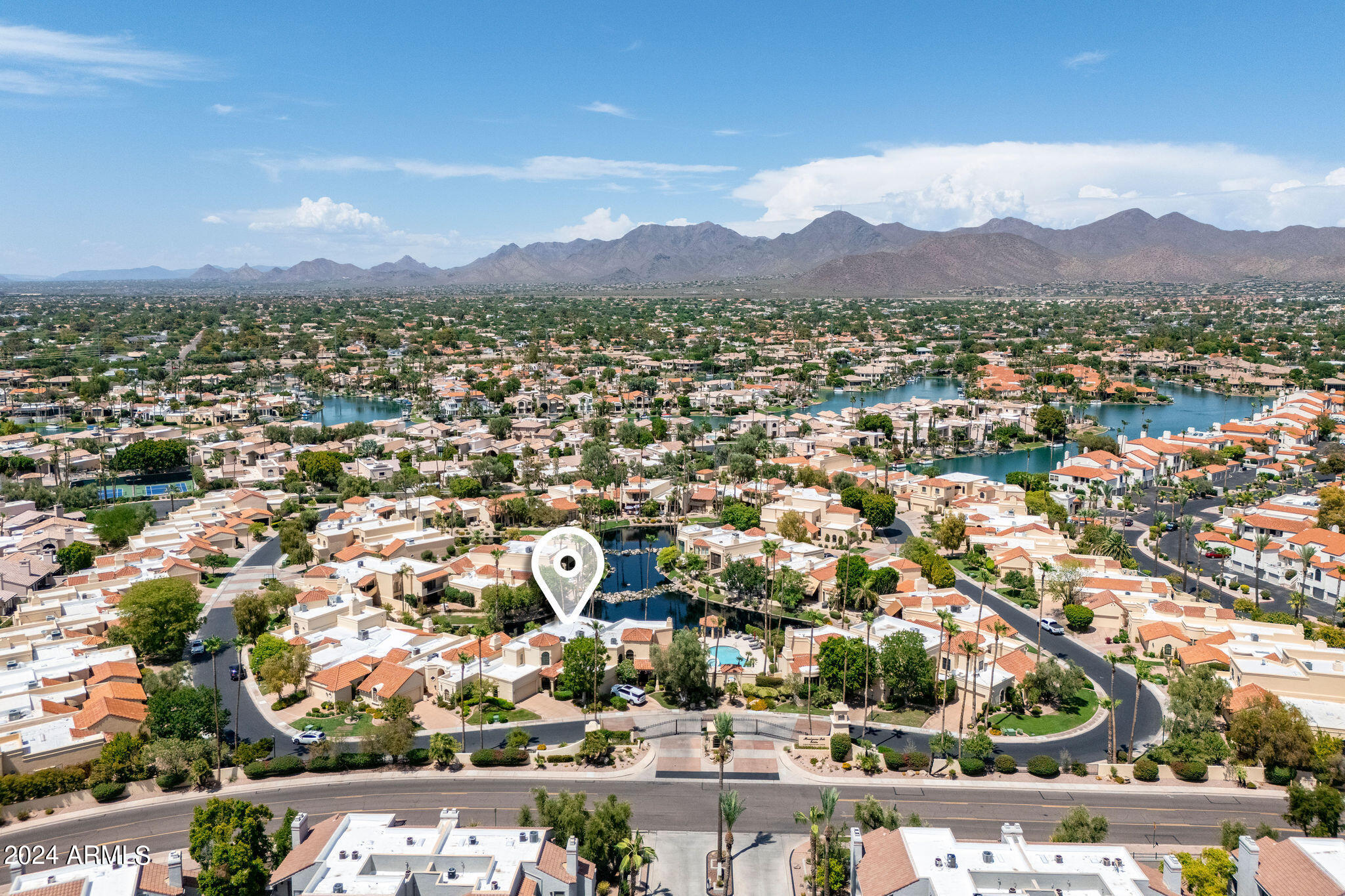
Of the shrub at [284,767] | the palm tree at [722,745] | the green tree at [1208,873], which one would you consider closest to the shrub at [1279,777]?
the green tree at [1208,873]

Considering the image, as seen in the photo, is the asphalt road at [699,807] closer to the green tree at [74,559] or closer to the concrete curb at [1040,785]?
the concrete curb at [1040,785]

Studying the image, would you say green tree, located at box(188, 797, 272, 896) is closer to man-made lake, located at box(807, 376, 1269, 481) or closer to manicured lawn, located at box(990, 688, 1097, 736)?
manicured lawn, located at box(990, 688, 1097, 736)

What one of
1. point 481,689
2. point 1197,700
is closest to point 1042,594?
point 1197,700

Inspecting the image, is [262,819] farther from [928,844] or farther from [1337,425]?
[1337,425]

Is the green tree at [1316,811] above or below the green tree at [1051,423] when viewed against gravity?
below

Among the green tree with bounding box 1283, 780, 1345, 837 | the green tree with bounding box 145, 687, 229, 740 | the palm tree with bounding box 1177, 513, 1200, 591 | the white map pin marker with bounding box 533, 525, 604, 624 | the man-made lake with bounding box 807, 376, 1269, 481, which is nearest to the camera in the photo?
the green tree with bounding box 1283, 780, 1345, 837

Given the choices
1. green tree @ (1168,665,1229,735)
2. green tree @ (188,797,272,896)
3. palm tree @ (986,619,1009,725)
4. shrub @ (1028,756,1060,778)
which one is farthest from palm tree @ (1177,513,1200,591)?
green tree @ (188,797,272,896)

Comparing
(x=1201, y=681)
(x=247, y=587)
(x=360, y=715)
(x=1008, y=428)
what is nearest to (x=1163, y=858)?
(x=1201, y=681)
